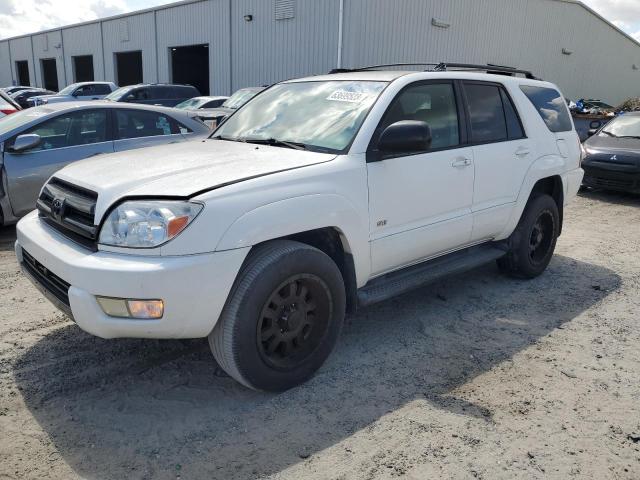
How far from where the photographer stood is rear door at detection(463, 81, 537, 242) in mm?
4348

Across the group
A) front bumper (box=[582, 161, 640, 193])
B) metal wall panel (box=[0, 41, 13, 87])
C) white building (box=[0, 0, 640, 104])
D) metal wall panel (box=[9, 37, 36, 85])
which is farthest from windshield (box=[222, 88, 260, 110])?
metal wall panel (box=[0, 41, 13, 87])

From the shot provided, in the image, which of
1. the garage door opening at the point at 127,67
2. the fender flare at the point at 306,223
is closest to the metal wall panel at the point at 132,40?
the garage door opening at the point at 127,67

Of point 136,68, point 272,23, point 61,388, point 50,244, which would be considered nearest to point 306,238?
point 50,244

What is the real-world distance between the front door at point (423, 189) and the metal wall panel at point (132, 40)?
1025 inches

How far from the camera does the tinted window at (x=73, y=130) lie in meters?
6.23

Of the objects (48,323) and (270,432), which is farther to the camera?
(48,323)

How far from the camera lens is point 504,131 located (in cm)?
468

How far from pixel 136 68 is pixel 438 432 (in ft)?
111

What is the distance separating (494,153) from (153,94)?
50.7 feet

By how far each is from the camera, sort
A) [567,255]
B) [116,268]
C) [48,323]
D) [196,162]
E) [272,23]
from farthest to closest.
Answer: [272,23] → [567,255] → [48,323] → [196,162] → [116,268]

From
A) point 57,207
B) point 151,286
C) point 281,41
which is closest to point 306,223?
point 151,286

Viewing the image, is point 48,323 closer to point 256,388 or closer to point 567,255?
point 256,388

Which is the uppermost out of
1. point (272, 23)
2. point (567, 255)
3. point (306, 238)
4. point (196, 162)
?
point (272, 23)

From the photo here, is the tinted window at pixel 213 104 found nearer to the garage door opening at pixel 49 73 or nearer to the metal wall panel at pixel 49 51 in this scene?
the metal wall panel at pixel 49 51
